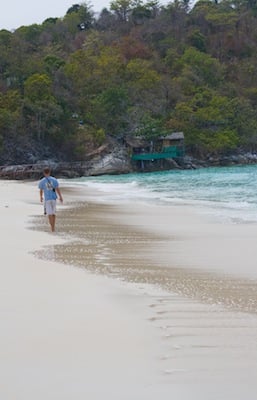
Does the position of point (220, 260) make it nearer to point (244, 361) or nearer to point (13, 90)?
point (244, 361)

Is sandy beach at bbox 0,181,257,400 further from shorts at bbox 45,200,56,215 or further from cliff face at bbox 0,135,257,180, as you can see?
cliff face at bbox 0,135,257,180

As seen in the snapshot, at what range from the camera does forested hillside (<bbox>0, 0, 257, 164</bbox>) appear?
169ft

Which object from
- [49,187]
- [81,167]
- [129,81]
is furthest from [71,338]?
[129,81]

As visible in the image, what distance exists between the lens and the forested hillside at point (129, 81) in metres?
51.4

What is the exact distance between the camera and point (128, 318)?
5145 millimetres

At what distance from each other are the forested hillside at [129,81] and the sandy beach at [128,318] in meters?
41.9

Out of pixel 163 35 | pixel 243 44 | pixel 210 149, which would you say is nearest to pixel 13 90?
pixel 210 149

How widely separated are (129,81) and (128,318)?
207ft

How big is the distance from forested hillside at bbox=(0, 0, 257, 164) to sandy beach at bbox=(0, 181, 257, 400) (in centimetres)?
4186

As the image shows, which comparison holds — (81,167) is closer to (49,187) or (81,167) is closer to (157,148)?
(157,148)

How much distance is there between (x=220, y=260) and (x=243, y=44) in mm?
88375

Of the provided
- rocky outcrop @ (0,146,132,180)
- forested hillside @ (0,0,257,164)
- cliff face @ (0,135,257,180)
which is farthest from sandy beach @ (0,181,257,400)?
forested hillside @ (0,0,257,164)

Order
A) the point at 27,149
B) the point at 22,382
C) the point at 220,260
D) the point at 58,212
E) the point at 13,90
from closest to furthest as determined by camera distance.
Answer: the point at 22,382, the point at 220,260, the point at 58,212, the point at 27,149, the point at 13,90

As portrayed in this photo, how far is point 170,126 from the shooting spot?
61.7 metres
